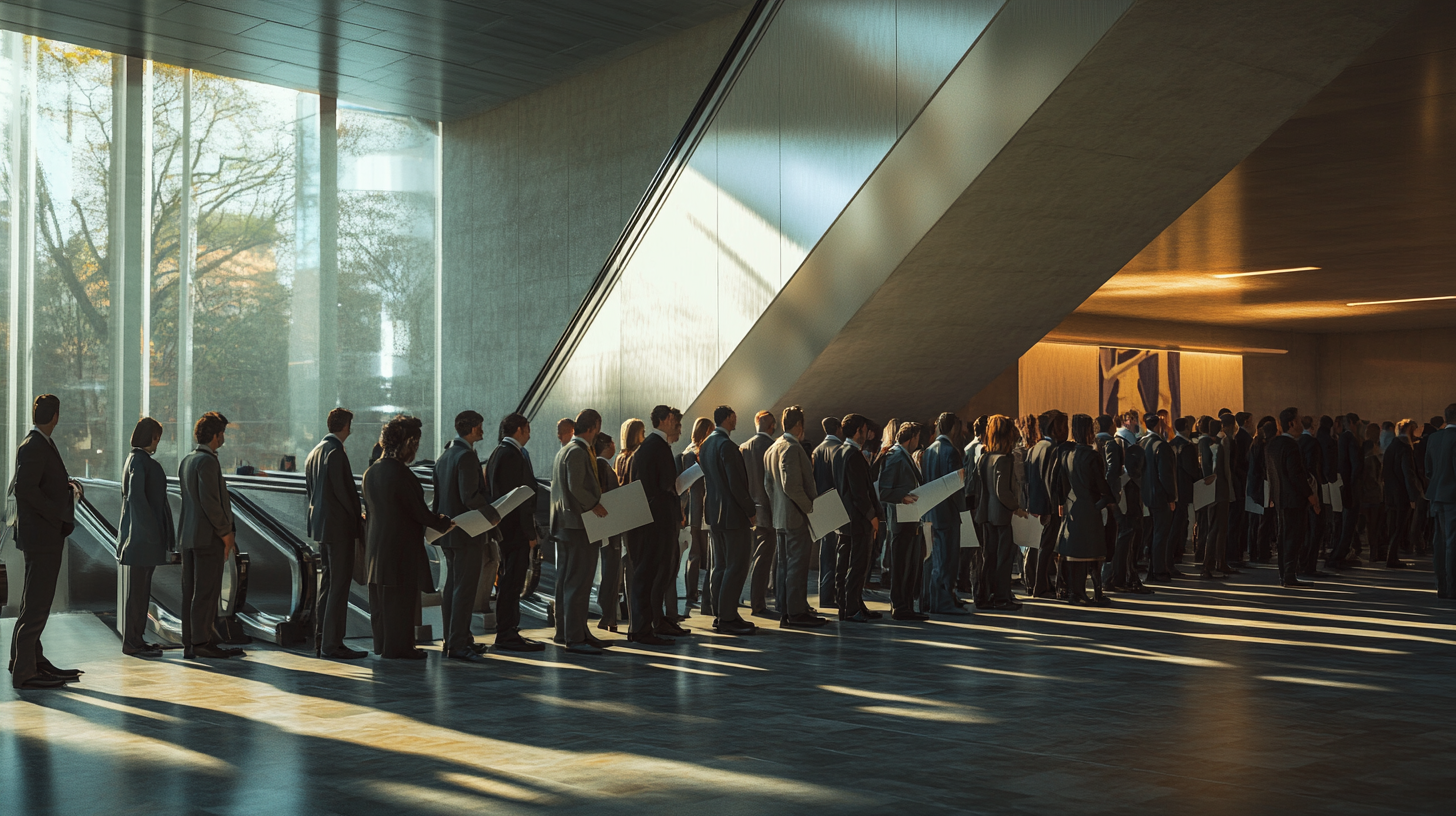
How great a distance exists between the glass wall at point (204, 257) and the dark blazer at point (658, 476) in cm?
1057

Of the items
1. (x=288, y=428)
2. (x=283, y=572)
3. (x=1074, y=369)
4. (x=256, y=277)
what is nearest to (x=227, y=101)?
(x=256, y=277)

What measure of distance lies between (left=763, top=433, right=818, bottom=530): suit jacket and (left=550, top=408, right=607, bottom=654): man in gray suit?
160 centimetres

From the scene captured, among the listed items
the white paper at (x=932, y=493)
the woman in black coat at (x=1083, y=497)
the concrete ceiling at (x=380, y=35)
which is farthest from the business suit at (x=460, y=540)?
the concrete ceiling at (x=380, y=35)

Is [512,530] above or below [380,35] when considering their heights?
below

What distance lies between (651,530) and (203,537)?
9.86 feet

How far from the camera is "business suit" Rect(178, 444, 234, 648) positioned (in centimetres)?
837

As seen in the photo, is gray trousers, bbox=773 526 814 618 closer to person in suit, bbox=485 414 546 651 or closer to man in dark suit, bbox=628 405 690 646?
man in dark suit, bbox=628 405 690 646

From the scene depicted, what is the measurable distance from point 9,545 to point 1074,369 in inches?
739

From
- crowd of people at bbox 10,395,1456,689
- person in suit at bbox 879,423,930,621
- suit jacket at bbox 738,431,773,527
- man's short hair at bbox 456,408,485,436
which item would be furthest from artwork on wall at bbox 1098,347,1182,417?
man's short hair at bbox 456,408,485,436

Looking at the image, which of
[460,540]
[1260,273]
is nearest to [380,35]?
[460,540]

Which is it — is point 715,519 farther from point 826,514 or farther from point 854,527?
point 854,527

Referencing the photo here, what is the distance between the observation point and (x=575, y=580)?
28.6 feet

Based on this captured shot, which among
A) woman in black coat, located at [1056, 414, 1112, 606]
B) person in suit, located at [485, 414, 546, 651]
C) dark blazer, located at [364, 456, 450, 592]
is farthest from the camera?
woman in black coat, located at [1056, 414, 1112, 606]

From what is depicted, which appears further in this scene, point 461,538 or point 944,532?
point 944,532
